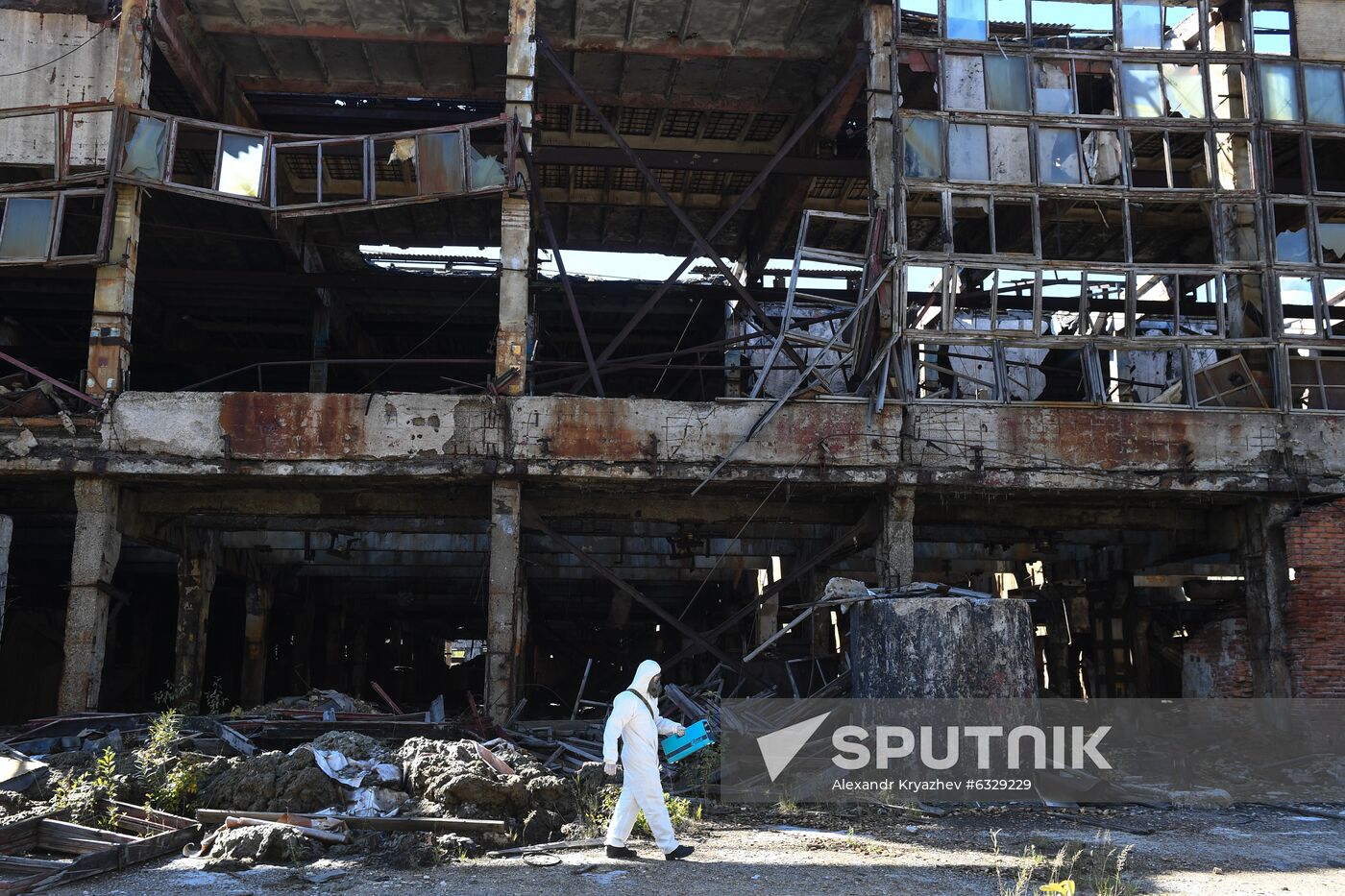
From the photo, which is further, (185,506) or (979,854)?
(185,506)

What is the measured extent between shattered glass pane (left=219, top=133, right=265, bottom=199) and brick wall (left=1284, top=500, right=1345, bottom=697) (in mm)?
14131

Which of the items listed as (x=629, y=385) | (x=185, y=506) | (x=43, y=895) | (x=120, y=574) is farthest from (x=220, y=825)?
(x=629, y=385)

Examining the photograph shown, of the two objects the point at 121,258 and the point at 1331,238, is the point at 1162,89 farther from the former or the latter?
the point at 121,258

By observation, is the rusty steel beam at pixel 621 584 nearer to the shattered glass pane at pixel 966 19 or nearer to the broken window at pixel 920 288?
the broken window at pixel 920 288

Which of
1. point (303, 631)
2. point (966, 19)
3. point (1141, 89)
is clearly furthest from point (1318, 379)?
point (303, 631)

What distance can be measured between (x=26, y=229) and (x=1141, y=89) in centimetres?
1500

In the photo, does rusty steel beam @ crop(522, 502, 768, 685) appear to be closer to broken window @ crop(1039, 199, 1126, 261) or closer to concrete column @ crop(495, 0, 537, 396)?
concrete column @ crop(495, 0, 537, 396)

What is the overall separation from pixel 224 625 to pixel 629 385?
1153 centimetres

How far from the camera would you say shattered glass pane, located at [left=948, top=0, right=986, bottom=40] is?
50.8ft

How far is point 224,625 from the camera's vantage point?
27.3 m

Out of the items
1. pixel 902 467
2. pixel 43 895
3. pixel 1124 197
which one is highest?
pixel 1124 197

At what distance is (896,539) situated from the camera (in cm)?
1384

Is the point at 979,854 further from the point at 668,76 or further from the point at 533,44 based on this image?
the point at 668,76

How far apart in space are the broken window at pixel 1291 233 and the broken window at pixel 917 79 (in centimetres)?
500
